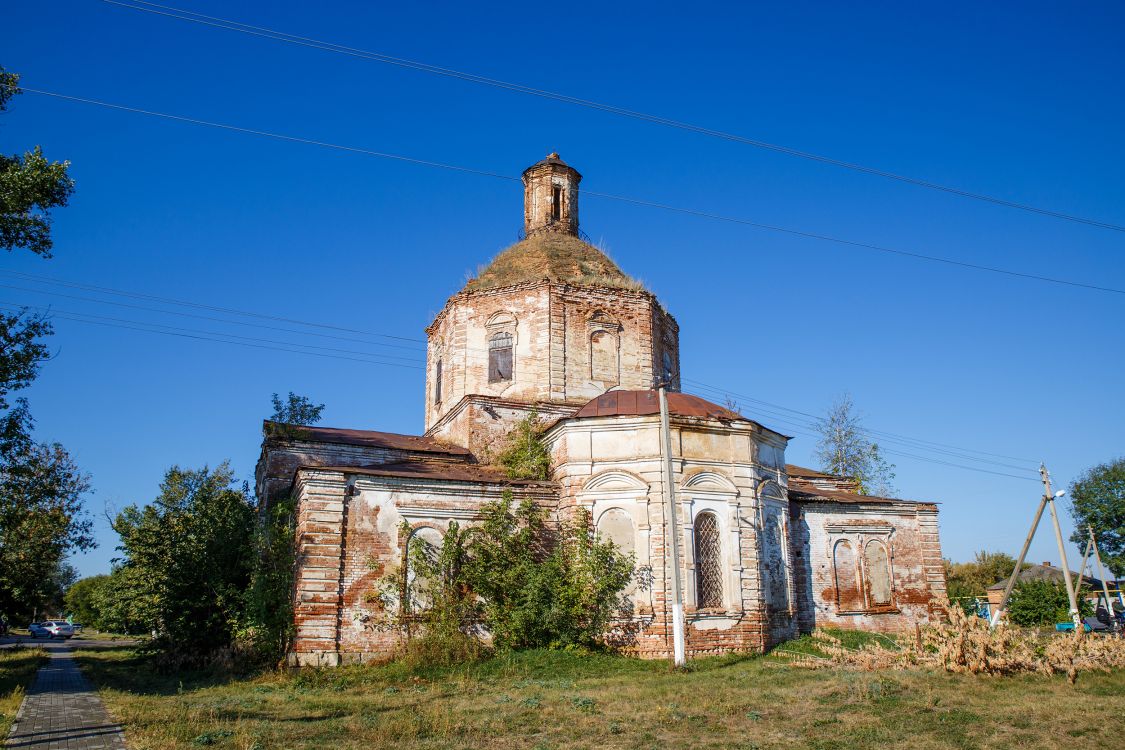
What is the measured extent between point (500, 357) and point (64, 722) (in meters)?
13.8

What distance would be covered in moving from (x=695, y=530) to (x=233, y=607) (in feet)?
34.0

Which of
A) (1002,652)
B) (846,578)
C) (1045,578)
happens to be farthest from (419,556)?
(1045,578)

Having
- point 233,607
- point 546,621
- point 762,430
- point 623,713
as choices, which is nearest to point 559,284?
point 762,430

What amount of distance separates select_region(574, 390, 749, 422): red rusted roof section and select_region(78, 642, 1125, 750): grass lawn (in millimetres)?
5165

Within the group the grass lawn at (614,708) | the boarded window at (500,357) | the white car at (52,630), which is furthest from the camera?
the white car at (52,630)

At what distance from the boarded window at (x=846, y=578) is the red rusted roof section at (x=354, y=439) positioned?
33.2ft

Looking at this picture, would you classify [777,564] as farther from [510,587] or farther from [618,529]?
[510,587]

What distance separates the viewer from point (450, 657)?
1548cm

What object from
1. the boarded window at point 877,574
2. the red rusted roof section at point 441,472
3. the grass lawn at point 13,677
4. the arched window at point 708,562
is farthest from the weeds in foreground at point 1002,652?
the grass lawn at point 13,677

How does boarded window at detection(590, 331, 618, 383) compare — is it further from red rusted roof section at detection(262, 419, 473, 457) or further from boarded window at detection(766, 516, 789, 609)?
boarded window at detection(766, 516, 789, 609)

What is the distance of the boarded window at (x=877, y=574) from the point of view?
21.0 meters

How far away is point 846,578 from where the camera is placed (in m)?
20.8

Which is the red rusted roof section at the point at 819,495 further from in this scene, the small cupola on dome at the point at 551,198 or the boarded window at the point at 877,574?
the small cupola on dome at the point at 551,198

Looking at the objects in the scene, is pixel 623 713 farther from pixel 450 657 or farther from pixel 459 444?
pixel 459 444
